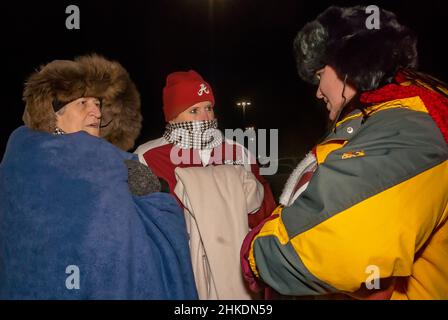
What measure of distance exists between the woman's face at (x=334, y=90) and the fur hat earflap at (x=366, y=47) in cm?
5

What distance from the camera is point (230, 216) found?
2.06 m

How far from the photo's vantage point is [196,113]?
2.72 meters

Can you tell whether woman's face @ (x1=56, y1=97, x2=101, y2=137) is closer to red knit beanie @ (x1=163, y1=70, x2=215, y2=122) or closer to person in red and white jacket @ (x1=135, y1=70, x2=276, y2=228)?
person in red and white jacket @ (x1=135, y1=70, x2=276, y2=228)

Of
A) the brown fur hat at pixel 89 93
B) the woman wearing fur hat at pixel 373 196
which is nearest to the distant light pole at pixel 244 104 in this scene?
the brown fur hat at pixel 89 93

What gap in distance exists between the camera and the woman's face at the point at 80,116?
1900 mm

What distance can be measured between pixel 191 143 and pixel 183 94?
415mm

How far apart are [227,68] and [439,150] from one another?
43.3ft

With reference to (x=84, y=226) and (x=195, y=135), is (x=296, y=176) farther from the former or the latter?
(x=195, y=135)

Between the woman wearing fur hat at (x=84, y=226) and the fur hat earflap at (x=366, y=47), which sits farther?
the woman wearing fur hat at (x=84, y=226)

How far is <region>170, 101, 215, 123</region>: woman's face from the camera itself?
8.86 ft

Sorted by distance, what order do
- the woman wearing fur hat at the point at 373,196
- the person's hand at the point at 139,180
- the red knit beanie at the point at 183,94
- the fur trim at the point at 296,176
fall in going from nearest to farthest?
the woman wearing fur hat at the point at 373,196 → the fur trim at the point at 296,176 → the person's hand at the point at 139,180 → the red knit beanie at the point at 183,94

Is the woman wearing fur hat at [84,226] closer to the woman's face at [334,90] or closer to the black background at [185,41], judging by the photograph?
the woman's face at [334,90]

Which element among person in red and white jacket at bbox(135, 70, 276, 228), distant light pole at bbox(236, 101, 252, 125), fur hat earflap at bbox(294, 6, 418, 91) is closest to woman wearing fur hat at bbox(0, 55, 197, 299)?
person in red and white jacket at bbox(135, 70, 276, 228)

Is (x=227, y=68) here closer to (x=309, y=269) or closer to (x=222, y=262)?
(x=222, y=262)
